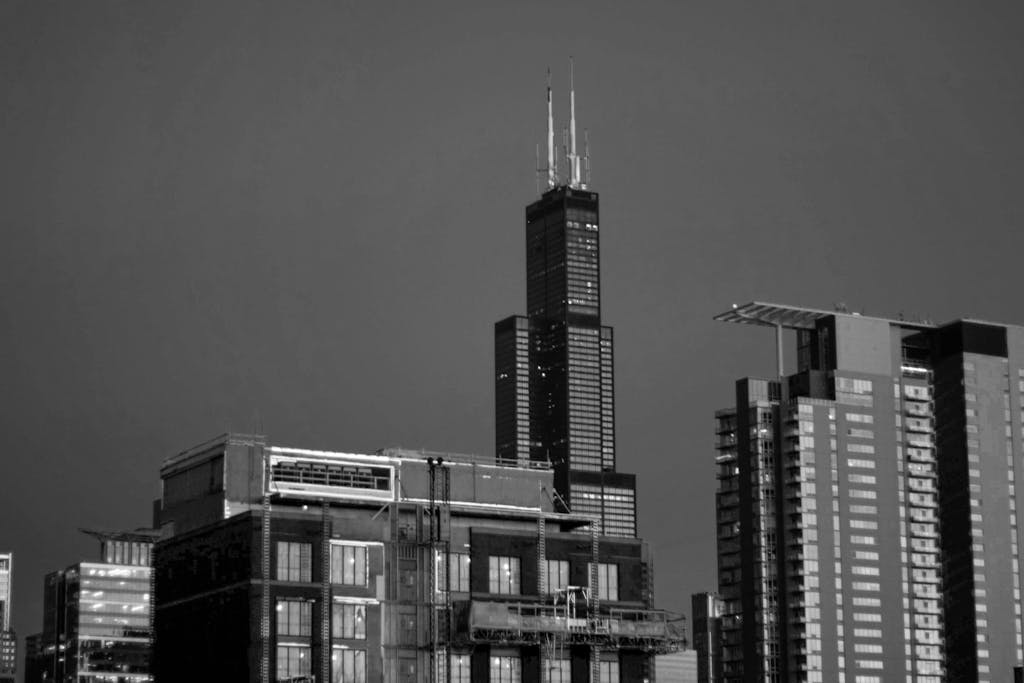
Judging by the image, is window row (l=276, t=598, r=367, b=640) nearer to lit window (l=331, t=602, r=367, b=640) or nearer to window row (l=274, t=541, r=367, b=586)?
lit window (l=331, t=602, r=367, b=640)

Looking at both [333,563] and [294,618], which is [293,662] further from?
[333,563]

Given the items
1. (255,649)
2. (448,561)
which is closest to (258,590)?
(255,649)

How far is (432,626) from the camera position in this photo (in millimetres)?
195000

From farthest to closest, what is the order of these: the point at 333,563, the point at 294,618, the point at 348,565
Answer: the point at 348,565 < the point at 333,563 < the point at 294,618

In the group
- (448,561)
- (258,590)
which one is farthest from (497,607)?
(258,590)

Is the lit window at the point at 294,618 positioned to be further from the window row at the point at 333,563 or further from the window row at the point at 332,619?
the window row at the point at 333,563

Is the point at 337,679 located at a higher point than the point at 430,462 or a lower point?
lower

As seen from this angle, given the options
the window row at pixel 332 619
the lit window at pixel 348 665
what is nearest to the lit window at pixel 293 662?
the window row at pixel 332 619

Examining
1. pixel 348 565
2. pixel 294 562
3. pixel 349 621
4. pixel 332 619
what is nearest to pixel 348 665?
pixel 349 621

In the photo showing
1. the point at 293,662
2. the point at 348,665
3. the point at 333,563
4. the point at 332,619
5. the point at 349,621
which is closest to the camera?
the point at 293,662

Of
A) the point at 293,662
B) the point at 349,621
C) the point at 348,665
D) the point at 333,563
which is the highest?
the point at 333,563

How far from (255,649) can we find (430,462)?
23.3 metres

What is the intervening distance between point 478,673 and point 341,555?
1711 cm

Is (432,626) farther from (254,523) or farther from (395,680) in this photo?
(254,523)
